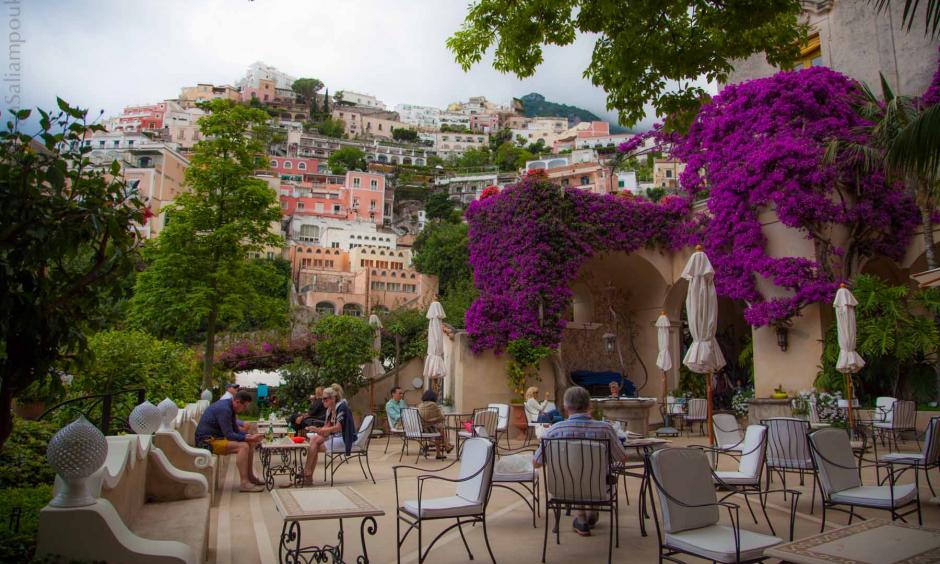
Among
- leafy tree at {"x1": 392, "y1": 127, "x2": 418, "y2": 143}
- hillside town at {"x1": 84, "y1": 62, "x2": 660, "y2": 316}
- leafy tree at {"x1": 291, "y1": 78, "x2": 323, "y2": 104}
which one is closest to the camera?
hillside town at {"x1": 84, "y1": 62, "x2": 660, "y2": 316}

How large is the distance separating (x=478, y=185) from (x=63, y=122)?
9041 cm

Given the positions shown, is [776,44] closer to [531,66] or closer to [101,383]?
[531,66]

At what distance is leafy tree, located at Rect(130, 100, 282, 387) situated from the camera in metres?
15.2

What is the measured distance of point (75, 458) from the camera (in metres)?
2.68

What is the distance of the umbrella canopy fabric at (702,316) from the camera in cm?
888

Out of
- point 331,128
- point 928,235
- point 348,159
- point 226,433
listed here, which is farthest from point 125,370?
point 331,128

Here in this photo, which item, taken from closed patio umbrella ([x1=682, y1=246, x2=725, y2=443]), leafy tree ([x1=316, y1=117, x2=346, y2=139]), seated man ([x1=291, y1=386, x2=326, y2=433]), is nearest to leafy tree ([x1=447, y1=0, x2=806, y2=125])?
closed patio umbrella ([x1=682, y1=246, x2=725, y2=443])

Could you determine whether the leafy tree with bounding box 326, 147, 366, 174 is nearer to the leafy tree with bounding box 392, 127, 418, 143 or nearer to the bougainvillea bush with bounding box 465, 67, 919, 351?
the leafy tree with bounding box 392, 127, 418, 143

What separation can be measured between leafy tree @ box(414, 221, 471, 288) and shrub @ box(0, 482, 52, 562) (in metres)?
43.5

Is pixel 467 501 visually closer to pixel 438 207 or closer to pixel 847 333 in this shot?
pixel 847 333

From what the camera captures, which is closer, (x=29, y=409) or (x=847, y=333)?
(x=29, y=409)

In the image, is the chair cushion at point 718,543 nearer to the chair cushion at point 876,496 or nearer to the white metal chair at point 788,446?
the chair cushion at point 876,496

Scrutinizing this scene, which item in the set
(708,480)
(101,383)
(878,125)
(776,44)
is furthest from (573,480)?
(878,125)

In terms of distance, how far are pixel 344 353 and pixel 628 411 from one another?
7.16 metres
